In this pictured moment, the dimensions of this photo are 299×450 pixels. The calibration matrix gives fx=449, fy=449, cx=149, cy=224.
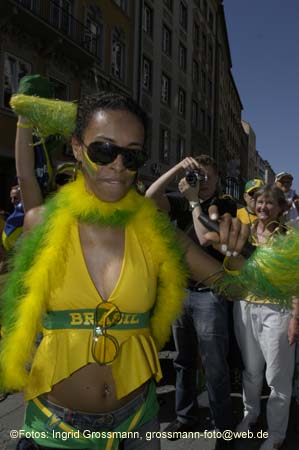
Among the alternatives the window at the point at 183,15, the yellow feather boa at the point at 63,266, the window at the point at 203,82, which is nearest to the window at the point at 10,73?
the yellow feather boa at the point at 63,266

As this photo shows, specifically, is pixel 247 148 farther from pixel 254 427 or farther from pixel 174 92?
pixel 254 427

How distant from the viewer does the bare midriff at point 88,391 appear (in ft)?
5.09

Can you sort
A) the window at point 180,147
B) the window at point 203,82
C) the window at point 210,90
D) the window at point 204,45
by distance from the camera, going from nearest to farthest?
the window at point 180,147 → the window at point 203,82 → the window at point 204,45 → the window at point 210,90

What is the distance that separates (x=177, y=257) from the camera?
176cm

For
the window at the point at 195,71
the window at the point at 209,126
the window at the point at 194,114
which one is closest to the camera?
the window at the point at 194,114

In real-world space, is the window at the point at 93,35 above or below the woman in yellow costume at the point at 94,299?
above

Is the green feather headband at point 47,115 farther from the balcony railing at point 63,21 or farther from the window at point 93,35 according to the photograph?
the window at point 93,35

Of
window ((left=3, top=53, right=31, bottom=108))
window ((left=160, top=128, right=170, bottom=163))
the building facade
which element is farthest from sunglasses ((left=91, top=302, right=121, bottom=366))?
window ((left=160, top=128, right=170, bottom=163))

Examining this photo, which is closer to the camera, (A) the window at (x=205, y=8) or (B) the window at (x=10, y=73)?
(B) the window at (x=10, y=73)

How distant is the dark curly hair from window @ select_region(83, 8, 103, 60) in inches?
561

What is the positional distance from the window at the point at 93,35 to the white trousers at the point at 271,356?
13593 mm

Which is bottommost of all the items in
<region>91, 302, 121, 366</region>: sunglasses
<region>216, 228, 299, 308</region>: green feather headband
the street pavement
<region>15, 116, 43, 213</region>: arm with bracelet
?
the street pavement

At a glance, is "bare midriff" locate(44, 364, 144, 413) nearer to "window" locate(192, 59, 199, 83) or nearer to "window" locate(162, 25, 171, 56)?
"window" locate(162, 25, 171, 56)

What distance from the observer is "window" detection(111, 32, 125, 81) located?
17297 millimetres
